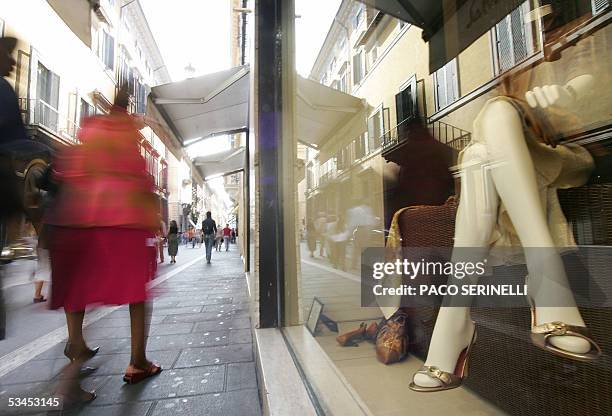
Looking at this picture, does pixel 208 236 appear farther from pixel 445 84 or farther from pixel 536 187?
pixel 536 187

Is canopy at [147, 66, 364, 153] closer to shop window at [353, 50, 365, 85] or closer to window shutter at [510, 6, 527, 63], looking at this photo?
shop window at [353, 50, 365, 85]

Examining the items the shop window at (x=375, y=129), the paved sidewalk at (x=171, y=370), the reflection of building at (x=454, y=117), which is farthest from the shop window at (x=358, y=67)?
the paved sidewalk at (x=171, y=370)

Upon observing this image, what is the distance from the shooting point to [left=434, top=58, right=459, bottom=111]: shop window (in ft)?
2.97

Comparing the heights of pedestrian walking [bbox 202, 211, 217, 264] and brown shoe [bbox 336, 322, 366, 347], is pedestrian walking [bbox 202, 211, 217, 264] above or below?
above

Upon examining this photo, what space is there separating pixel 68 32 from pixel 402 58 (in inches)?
76.6

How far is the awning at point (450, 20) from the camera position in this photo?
786mm

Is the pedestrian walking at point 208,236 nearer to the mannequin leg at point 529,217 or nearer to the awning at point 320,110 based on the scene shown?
the awning at point 320,110

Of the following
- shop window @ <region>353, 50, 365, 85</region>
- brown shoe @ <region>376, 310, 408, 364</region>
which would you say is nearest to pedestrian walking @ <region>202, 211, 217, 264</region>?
brown shoe @ <region>376, 310, 408, 364</region>

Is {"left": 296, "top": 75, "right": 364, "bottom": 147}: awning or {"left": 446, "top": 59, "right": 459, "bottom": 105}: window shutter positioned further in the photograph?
{"left": 296, "top": 75, "right": 364, "bottom": 147}: awning

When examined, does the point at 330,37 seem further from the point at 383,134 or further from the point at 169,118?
the point at 169,118

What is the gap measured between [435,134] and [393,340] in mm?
1026

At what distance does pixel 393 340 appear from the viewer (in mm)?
1577

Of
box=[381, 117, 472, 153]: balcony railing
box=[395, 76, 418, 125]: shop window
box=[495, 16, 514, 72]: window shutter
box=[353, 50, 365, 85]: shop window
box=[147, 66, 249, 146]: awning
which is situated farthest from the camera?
box=[147, 66, 249, 146]: awning

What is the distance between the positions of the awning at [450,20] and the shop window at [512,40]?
19mm
